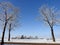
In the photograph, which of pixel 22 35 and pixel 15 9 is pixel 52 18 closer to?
pixel 15 9

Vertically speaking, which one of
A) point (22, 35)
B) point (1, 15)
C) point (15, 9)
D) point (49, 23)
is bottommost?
point (22, 35)

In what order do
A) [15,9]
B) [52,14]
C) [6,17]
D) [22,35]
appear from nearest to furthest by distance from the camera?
[6,17]
[15,9]
[52,14]
[22,35]

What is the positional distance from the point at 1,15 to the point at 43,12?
36.3 ft

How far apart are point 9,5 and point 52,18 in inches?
441

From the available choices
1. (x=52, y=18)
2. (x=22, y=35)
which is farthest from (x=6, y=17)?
(x=22, y=35)

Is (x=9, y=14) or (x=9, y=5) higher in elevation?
(x=9, y=5)

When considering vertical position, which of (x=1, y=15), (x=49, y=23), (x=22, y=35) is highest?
(x=1, y=15)

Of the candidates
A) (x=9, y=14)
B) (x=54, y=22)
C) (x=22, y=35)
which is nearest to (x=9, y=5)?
(x=9, y=14)

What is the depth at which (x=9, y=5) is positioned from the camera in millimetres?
25328

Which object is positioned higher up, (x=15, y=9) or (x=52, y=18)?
(x=15, y=9)

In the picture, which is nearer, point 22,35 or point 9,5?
point 9,5

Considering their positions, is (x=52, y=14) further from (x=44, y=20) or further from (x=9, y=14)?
(x=9, y=14)

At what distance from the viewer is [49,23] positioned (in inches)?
1128

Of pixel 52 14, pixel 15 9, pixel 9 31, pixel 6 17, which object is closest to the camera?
pixel 6 17
